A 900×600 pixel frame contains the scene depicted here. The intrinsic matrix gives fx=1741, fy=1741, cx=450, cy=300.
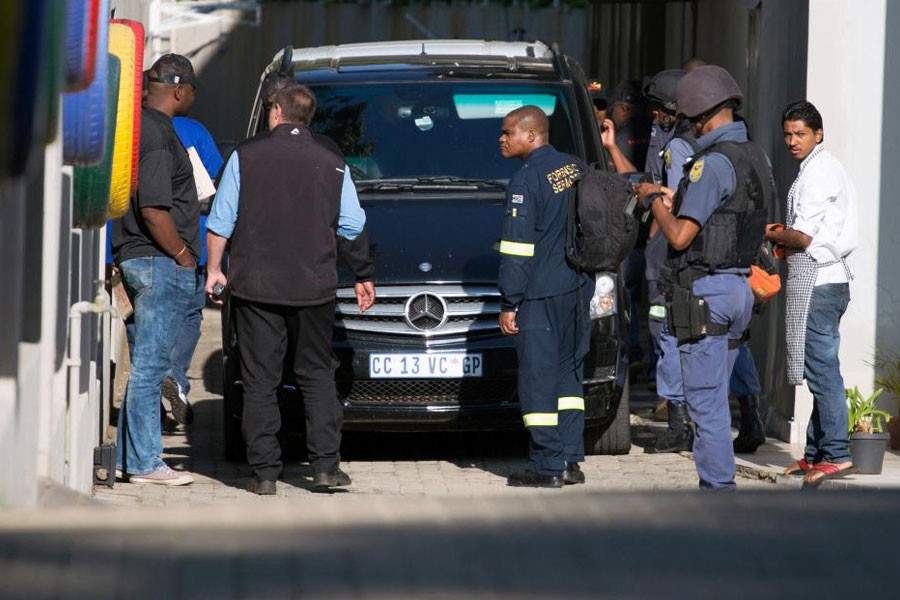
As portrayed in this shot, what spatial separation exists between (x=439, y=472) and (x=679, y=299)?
2.07 metres

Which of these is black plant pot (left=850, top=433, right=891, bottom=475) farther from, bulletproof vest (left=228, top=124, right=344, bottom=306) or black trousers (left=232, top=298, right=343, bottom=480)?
bulletproof vest (left=228, top=124, right=344, bottom=306)

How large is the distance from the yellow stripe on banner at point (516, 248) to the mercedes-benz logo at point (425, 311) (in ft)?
2.17

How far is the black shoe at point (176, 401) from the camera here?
9.85m

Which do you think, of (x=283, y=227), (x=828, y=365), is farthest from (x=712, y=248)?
(x=283, y=227)

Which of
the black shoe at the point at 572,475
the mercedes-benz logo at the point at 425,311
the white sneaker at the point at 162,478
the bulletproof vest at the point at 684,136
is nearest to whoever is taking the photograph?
the white sneaker at the point at 162,478

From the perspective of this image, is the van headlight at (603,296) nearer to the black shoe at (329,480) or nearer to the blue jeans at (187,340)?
the black shoe at (329,480)

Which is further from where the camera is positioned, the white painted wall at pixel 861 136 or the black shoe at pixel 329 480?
the white painted wall at pixel 861 136

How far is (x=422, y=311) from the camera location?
27.9 feet

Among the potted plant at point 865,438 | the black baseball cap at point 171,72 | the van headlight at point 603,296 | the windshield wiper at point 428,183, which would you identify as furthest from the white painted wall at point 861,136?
the black baseball cap at point 171,72

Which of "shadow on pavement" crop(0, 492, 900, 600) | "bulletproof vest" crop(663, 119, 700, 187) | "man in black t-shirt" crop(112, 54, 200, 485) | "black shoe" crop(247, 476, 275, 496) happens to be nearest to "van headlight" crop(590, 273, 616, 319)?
"bulletproof vest" crop(663, 119, 700, 187)

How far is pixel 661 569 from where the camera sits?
355cm

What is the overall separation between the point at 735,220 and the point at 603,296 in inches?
63.2

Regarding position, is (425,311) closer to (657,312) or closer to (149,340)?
(149,340)

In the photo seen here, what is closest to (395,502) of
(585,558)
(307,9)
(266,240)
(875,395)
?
(585,558)
